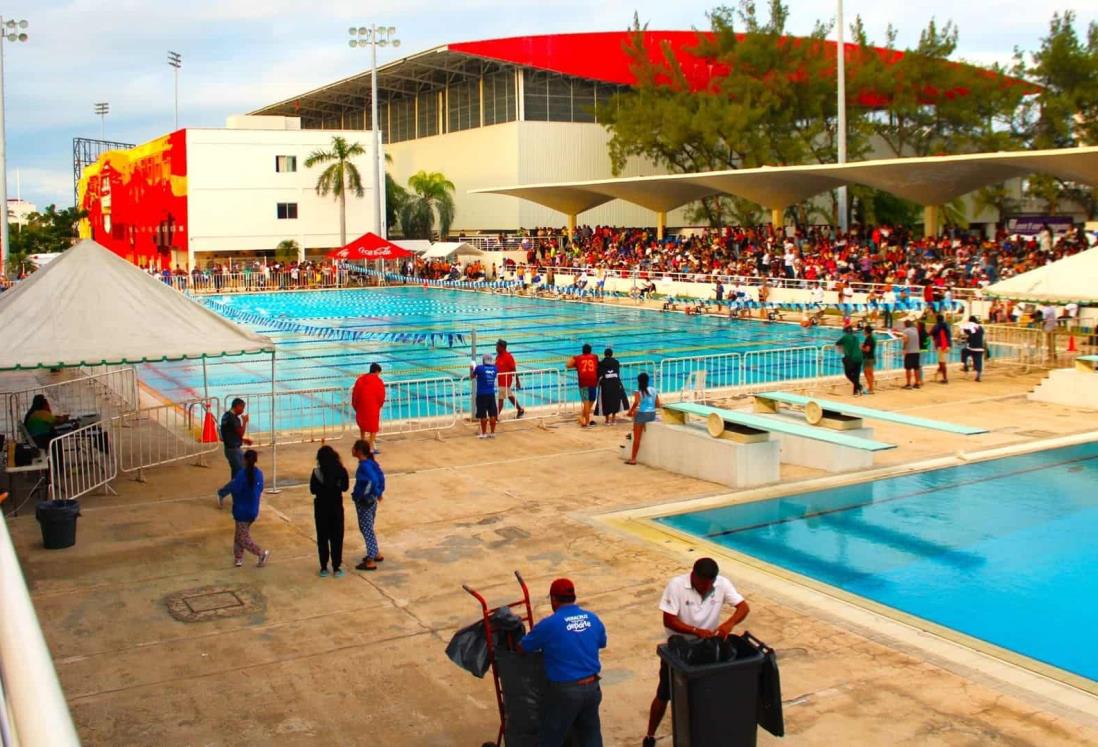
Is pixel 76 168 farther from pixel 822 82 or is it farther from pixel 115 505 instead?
pixel 115 505

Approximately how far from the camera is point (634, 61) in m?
67.5

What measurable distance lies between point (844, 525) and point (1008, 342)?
16.9m

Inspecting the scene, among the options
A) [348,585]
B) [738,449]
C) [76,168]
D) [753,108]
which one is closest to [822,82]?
[753,108]

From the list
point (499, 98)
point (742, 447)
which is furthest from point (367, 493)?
point (499, 98)

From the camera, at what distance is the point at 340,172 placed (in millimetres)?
63219

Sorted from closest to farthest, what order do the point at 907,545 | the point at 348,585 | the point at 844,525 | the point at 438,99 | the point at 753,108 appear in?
the point at 348,585
the point at 907,545
the point at 844,525
the point at 753,108
the point at 438,99

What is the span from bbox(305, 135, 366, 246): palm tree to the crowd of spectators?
11.3 meters

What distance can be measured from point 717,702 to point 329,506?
4.82 metres

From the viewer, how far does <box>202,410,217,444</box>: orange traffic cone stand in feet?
49.6

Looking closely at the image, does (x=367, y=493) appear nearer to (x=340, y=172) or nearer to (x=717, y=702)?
(x=717, y=702)

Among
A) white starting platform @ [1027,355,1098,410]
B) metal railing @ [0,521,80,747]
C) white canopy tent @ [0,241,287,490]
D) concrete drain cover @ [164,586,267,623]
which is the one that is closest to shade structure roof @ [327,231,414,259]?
white starting platform @ [1027,355,1098,410]

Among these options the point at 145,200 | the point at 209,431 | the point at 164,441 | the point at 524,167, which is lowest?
the point at 164,441

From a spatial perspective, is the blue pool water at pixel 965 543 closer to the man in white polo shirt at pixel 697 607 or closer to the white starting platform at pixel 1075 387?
the man in white polo shirt at pixel 697 607

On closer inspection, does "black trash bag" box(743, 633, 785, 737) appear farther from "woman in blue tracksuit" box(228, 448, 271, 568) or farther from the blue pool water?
"woman in blue tracksuit" box(228, 448, 271, 568)
